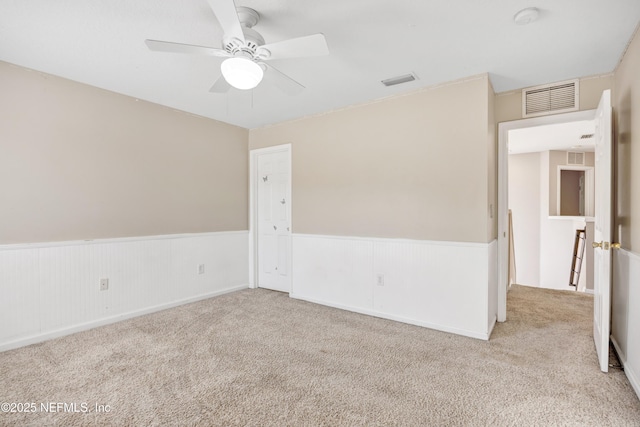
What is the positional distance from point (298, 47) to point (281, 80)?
1.45 ft

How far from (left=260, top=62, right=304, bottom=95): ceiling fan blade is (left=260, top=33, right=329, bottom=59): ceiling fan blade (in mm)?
144

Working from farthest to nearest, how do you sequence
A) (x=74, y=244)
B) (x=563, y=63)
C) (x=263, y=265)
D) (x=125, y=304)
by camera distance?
(x=263, y=265), (x=125, y=304), (x=74, y=244), (x=563, y=63)

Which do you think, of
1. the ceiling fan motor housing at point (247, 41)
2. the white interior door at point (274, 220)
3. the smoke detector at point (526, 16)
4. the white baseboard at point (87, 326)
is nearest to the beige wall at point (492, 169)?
the smoke detector at point (526, 16)

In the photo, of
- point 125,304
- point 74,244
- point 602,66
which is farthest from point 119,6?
point 602,66

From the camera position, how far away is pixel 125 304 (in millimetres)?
3322

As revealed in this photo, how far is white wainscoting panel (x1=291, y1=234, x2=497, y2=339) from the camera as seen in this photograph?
9.41ft

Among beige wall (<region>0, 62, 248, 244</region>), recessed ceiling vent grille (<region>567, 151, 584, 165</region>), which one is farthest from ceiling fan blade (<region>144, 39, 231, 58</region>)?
recessed ceiling vent grille (<region>567, 151, 584, 165</region>)

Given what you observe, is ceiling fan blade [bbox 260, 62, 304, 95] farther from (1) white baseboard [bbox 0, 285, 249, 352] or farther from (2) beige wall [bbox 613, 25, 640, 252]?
(1) white baseboard [bbox 0, 285, 249, 352]

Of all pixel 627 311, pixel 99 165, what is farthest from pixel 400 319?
pixel 99 165

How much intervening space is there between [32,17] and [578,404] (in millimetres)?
4223

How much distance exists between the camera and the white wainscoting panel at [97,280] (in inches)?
104

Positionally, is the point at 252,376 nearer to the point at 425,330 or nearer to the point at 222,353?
the point at 222,353

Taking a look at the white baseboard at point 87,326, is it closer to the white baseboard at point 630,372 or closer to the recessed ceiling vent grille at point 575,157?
the white baseboard at point 630,372

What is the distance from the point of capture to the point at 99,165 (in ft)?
10.3
